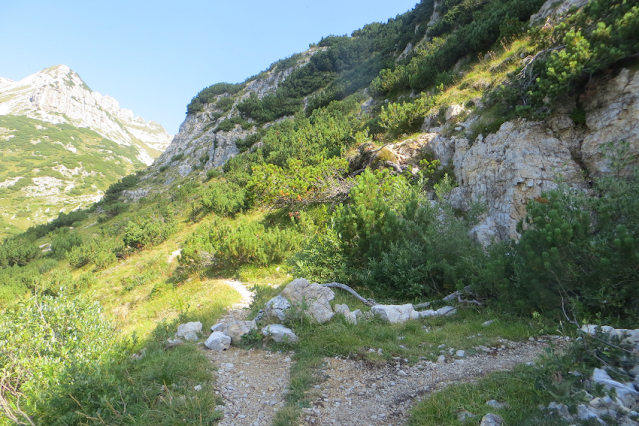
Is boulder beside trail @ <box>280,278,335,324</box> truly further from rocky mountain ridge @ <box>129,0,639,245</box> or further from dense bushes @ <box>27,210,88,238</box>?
dense bushes @ <box>27,210,88,238</box>

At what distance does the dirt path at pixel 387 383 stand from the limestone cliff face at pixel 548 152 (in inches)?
149

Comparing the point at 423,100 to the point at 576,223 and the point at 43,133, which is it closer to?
the point at 576,223

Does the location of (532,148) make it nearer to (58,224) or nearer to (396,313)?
(396,313)

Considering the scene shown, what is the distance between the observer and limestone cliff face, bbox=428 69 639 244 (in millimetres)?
6215

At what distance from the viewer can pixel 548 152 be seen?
711 cm

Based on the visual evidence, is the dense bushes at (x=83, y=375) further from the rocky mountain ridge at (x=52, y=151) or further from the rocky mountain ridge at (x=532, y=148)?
the rocky mountain ridge at (x=52, y=151)

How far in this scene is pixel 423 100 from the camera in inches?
508

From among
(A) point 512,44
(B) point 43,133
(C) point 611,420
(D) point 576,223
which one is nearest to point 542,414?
(C) point 611,420

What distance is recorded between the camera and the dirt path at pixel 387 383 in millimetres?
2992

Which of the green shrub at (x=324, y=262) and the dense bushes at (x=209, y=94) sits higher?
the dense bushes at (x=209, y=94)

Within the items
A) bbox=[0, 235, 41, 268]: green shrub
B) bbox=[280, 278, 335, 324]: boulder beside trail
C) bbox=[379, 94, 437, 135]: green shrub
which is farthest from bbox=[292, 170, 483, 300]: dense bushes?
bbox=[0, 235, 41, 268]: green shrub

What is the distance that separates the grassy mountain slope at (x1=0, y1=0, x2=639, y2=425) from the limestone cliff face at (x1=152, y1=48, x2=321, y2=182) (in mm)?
10373

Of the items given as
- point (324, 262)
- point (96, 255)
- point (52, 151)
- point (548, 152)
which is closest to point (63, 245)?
point (96, 255)

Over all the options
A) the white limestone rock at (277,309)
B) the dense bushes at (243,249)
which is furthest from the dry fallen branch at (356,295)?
the dense bushes at (243,249)
